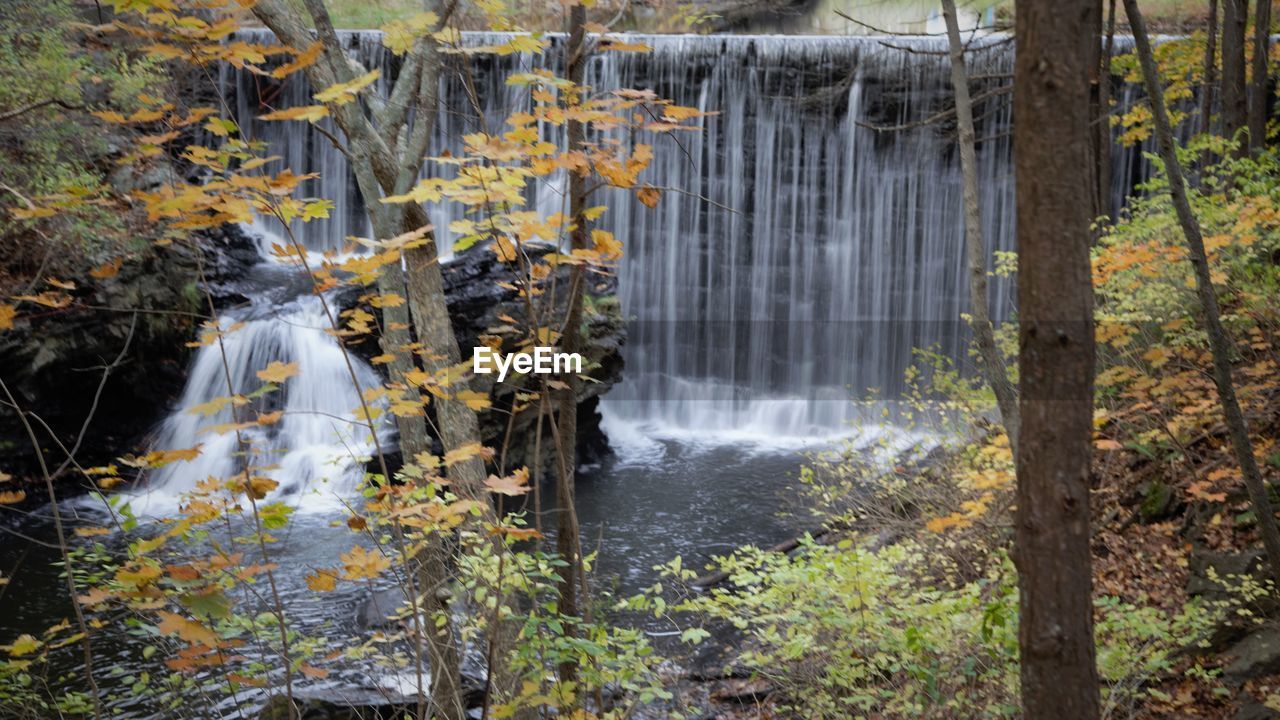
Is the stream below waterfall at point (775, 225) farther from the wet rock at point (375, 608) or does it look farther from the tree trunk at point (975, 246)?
the tree trunk at point (975, 246)

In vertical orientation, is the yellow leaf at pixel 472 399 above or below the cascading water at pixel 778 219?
below

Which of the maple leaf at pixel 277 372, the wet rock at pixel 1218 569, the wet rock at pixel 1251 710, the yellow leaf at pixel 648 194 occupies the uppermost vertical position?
the yellow leaf at pixel 648 194

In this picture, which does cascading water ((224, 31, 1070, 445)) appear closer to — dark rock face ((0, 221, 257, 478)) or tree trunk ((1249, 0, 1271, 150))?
dark rock face ((0, 221, 257, 478))

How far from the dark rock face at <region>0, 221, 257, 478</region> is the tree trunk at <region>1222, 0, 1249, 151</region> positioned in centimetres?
1011

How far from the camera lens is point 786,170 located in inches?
606

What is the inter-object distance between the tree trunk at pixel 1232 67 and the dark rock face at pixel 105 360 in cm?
1011

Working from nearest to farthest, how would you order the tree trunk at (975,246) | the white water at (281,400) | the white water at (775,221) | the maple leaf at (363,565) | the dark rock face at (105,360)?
the maple leaf at (363,565)
the tree trunk at (975,246)
the dark rock face at (105,360)
the white water at (281,400)
the white water at (775,221)

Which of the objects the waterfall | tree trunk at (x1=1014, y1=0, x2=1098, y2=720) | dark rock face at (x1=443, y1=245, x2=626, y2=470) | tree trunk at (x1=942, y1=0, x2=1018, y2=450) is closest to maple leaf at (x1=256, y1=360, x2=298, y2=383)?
tree trunk at (x1=1014, y1=0, x2=1098, y2=720)

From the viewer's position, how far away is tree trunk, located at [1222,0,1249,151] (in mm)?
7689

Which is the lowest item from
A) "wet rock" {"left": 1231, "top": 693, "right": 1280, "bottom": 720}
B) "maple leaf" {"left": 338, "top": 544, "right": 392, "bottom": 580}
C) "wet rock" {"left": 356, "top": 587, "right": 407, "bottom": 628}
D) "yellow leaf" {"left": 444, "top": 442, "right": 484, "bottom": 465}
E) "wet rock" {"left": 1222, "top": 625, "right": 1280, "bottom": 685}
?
"wet rock" {"left": 356, "top": 587, "right": 407, "bottom": 628}

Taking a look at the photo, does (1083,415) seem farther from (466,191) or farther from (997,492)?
(997,492)

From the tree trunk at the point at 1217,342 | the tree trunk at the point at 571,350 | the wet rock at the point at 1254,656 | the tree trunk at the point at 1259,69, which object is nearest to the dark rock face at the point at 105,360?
the tree trunk at the point at 571,350

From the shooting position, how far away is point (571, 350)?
3689mm

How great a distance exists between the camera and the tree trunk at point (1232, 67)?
7689mm
